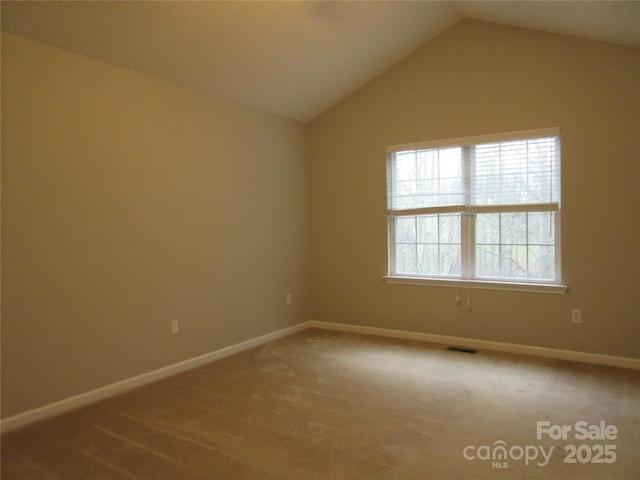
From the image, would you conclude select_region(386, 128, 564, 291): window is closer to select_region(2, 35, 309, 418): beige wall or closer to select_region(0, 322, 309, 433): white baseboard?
select_region(2, 35, 309, 418): beige wall

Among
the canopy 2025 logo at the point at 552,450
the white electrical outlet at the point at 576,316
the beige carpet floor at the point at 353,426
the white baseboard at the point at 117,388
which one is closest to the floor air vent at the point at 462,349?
the beige carpet floor at the point at 353,426

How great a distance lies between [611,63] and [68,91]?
410 cm

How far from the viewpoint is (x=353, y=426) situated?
262 cm

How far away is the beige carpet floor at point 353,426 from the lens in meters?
2.18

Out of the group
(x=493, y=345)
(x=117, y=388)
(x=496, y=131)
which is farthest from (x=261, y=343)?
(x=496, y=131)

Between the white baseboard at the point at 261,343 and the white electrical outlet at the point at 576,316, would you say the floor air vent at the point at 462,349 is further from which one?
the white electrical outlet at the point at 576,316

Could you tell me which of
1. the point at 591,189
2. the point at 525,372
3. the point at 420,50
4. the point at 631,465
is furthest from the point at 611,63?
the point at 631,465

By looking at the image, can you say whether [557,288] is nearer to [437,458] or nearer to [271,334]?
[437,458]

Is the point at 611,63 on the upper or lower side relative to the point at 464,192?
upper

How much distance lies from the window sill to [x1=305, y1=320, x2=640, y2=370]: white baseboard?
1.68ft

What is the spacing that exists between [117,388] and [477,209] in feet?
11.2

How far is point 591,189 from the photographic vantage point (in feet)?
12.1

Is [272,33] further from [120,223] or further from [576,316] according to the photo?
[576,316]

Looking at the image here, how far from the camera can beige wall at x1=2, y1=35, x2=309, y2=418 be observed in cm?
274
